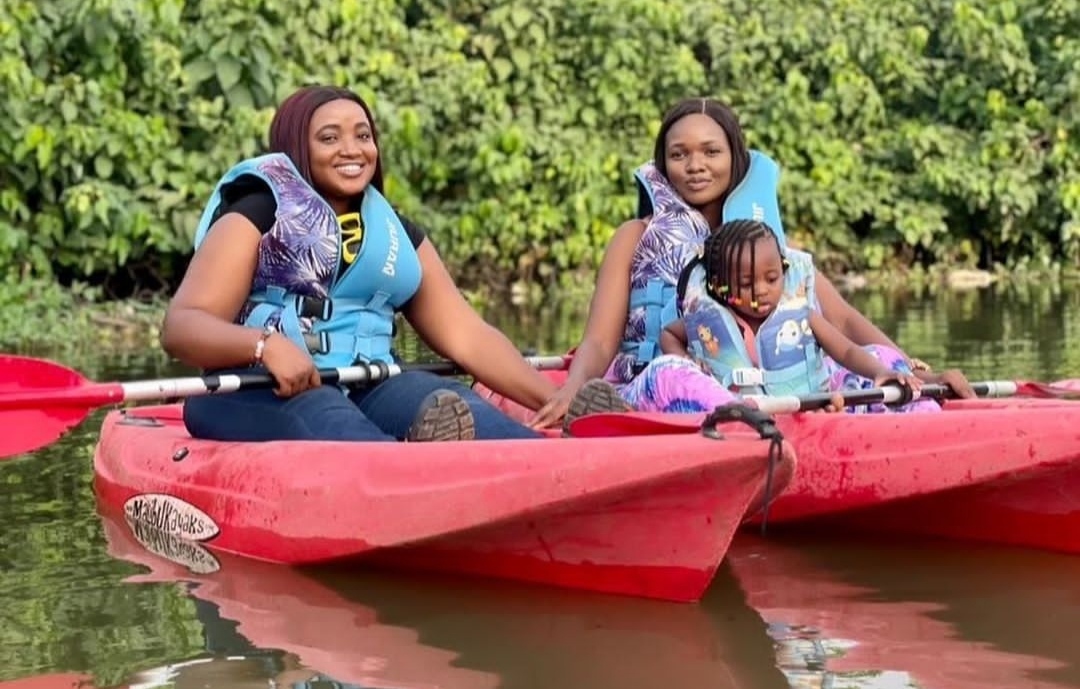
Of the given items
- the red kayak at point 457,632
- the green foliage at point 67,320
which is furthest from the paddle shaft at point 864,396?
the green foliage at point 67,320

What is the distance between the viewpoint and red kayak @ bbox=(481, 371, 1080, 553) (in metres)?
3.63

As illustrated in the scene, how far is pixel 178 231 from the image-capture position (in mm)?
10211

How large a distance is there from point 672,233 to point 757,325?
550mm

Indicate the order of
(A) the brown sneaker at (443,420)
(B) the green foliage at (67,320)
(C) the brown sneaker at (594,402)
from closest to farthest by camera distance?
(A) the brown sneaker at (443,420) < (C) the brown sneaker at (594,402) < (B) the green foliage at (67,320)

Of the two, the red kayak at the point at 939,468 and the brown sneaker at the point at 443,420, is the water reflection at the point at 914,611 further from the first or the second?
the brown sneaker at the point at 443,420

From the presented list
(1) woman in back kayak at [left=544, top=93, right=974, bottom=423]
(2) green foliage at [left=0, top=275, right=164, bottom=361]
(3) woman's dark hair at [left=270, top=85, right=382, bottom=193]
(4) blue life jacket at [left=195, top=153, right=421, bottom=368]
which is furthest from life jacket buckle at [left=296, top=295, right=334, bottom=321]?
(2) green foliage at [left=0, top=275, right=164, bottom=361]

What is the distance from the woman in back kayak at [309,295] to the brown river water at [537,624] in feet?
1.15

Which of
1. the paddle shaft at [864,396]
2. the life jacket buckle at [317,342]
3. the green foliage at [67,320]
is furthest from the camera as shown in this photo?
the green foliage at [67,320]

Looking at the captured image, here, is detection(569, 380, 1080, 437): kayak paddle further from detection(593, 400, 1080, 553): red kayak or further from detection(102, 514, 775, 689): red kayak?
detection(102, 514, 775, 689): red kayak

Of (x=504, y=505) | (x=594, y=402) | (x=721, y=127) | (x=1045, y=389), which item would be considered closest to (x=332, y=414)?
(x=594, y=402)

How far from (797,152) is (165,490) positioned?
31.4ft

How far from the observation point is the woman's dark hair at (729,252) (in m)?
4.46

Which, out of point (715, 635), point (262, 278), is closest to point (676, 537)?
point (715, 635)

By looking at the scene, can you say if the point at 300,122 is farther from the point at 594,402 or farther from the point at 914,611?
the point at 914,611
